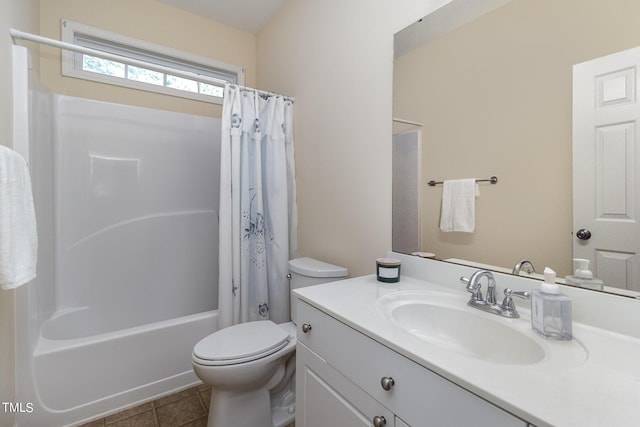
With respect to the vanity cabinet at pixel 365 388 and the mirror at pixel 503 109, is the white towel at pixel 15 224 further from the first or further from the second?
the mirror at pixel 503 109

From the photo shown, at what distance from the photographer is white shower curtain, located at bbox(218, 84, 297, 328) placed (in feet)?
5.73

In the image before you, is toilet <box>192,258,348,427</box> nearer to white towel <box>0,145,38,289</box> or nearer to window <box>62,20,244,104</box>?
Result: white towel <box>0,145,38,289</box>

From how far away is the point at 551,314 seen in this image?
0.73 meters

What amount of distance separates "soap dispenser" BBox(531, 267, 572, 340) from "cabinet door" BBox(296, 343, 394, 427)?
45 cm

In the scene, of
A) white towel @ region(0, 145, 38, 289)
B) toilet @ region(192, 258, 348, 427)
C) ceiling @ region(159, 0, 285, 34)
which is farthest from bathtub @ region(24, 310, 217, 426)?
ceiling @ region(159, 0, 285, 34)

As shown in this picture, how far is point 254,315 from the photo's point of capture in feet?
6.16

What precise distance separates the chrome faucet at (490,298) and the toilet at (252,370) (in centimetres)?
73

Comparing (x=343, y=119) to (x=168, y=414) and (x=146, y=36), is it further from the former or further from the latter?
(x=168, y=414)

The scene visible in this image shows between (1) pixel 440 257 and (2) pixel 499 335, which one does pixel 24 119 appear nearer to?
(1) pixel 440 257

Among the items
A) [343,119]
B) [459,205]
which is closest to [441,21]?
[343,119]

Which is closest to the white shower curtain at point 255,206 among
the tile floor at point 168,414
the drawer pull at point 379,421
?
the tile floor at point 168,414

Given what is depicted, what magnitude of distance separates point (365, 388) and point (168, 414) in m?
1.34

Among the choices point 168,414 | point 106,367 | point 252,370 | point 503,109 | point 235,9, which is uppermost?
point 235,9

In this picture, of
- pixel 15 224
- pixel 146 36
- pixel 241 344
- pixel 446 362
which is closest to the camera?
pixel 446 362
